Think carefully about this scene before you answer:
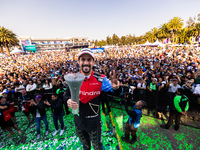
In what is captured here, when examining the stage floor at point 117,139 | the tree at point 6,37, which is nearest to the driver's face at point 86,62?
the stage floor at point 117,139

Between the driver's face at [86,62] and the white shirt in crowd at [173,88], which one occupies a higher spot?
the driver's face at [86,62]

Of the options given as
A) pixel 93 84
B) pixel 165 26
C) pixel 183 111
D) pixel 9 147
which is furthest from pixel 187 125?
pixel 165 26

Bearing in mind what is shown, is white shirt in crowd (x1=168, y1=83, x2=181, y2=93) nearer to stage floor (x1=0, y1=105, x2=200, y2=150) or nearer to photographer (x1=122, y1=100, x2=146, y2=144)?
stage floor (x1=0, y1=105, x2=200, y2=150)

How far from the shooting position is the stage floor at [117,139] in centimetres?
356

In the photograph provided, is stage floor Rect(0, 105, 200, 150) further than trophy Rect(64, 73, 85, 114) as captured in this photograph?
Yes

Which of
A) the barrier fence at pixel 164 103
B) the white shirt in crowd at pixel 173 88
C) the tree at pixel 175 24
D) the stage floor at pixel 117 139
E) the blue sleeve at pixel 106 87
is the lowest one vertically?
the stage floor at pixel 117 139

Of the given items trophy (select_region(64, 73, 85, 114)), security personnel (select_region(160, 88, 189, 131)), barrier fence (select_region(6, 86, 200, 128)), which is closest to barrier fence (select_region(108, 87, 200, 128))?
barrier fence (select_region(6, 86, 200, 128))

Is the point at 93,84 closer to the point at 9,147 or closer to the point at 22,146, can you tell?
the point at 22,146

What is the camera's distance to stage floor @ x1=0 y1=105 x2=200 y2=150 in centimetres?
356

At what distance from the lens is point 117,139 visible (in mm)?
3604

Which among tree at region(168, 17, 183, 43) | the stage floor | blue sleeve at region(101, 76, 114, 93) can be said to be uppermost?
tree at region(168, 17, 183, 43)

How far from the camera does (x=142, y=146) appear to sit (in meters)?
3.62

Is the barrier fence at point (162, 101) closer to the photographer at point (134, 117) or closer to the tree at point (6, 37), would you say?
the photographer at point (134, 117)

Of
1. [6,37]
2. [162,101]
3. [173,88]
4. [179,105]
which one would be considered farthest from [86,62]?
[6,37]
